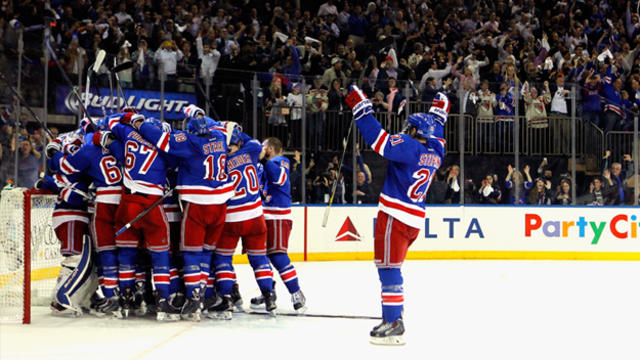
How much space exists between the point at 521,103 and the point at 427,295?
16.8 ft

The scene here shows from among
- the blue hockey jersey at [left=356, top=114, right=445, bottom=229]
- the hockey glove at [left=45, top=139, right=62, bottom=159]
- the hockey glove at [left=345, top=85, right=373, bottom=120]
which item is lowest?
the blue hockey jersey at [left=356, top=114, right=445, bottom=229]

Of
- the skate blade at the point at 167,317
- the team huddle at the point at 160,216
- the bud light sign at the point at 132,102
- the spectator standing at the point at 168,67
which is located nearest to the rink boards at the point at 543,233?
the bud light sign at the point at 132,102

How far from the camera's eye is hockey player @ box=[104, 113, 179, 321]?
19.6ft

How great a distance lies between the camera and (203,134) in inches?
237

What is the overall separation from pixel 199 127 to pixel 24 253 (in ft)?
5.26

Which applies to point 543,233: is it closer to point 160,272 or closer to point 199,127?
point 199,127

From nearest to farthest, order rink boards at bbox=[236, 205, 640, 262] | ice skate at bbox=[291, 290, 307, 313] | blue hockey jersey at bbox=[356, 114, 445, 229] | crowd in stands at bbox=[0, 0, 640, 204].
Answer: blue hockey jersey at bbox=[356, 114, 445, 229] < ice skate at bbox=[291, 290, 307, 313] < crowd in stands at bbox=[0, 0, 640, 204] < rink boards at bbox=[236, 205, 640, 262]

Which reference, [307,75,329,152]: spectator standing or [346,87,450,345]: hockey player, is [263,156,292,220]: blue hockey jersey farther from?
[307,75,329,152]: spectator standing

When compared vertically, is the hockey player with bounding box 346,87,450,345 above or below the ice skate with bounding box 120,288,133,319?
above

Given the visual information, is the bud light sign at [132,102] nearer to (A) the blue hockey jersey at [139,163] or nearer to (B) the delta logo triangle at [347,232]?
(B) the delta logo triangle at [347,232]

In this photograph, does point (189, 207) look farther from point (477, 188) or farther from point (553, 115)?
point (553, 115)

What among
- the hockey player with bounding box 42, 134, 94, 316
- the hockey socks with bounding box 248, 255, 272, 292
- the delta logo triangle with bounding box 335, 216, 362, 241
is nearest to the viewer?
the hockey player with bounding box 42, 134, 94, 316

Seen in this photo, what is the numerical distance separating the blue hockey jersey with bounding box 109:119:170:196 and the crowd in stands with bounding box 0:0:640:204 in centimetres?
287

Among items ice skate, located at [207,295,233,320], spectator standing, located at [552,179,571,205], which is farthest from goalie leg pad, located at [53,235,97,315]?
spectator standing, located at [552,179,571,205]
